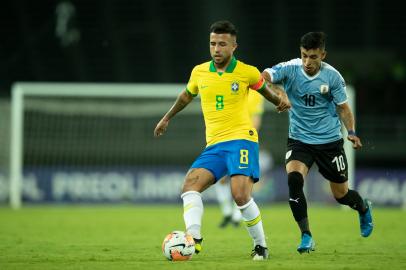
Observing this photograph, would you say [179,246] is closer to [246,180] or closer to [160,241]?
[246,180]

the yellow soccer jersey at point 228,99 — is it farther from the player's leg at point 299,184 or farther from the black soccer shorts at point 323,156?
the black soccer shorts at point 323,156

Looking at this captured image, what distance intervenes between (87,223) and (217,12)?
10846mm

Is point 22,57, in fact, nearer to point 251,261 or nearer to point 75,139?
point 75,139

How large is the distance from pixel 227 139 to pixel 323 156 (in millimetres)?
1393

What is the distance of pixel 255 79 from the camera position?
22.5 feet

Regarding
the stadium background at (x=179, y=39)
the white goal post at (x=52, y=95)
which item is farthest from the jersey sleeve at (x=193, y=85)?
the stadium background at (x=179, y=39)

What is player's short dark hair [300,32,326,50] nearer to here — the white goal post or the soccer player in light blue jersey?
the soccer player in light blue jersey

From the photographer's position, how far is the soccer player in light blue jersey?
7.50 m

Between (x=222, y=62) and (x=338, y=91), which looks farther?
(x=338, y=91)

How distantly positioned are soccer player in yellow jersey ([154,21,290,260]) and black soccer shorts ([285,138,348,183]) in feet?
2.97

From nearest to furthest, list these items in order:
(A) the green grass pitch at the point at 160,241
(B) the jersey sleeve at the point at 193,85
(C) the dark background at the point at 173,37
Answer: (A) the green grass pitch at the point at 160,241, (B) the jersey sleeve at the point at 193,85, (C) the dark background at the point at 173,37

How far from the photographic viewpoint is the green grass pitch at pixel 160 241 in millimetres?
→ 6461

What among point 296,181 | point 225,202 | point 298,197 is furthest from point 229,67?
point 225,202

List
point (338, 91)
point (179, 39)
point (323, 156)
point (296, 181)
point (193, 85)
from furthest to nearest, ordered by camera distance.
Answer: point (179, 39) < point (323, 156) < point (338, 91) < point (296, 181) < point (193, 85)
